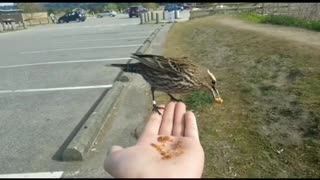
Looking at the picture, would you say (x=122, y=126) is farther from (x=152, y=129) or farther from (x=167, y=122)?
(x=152, y=129)

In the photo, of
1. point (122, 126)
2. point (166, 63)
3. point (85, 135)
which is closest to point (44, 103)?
point (122, 126)

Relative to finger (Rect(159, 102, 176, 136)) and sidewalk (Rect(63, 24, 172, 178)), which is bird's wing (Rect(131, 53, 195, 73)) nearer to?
finger (Rect(159, 102, 176, 136))

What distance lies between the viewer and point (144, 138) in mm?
2471

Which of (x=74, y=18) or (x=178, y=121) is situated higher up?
(x=178, y=121)

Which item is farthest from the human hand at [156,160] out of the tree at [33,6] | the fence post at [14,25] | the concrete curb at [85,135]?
the fence post at [14,25]

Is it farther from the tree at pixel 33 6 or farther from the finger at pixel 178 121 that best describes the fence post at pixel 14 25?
the finger at pixel 178 121

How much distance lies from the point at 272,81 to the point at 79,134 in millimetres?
4110

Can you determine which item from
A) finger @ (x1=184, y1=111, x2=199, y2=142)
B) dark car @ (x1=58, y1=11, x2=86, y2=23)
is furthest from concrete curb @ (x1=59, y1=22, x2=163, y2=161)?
dark car @ (x1=58, y1=11, x2=86, y2=23)

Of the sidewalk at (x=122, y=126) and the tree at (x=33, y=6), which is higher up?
the tree at (x=33, y=6)

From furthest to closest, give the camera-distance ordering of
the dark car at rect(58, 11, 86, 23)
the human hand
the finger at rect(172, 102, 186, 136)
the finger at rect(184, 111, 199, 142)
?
1. the dark car at rect(58, 11, 86, 23)
2. the finger at rect(172, 102, 186, 136)
3. the finger at rect(184, 111, 199, 142)
4. the human hand

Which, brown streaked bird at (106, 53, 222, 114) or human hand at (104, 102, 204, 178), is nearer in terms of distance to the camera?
human hand at (104, 102, 204, 178)

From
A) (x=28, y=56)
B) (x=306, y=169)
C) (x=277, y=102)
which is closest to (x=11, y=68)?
(x=28, y=56)

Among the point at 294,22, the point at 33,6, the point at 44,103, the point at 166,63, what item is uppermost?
the point at 166,63

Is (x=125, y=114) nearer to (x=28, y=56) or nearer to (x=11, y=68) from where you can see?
(x=11, y=68)
